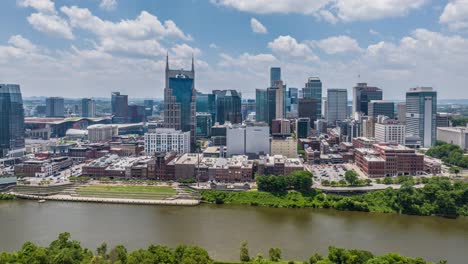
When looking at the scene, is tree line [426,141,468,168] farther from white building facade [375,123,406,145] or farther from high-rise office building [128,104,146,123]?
high-rise office building [128,104,146,123]

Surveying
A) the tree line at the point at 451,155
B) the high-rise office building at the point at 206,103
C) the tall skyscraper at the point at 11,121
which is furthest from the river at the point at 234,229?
the high-rise office building at the point at 206,103

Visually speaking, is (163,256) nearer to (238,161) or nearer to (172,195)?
(172,195)

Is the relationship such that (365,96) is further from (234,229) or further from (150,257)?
(150,257)

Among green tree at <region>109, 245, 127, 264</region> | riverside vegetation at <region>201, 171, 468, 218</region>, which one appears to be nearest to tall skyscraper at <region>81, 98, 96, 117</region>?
riverside vegetation at <region>201, 171, 468, 218</region>

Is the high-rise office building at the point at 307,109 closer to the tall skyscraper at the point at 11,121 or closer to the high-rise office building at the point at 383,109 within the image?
the high-rise office building at the point at 383,109

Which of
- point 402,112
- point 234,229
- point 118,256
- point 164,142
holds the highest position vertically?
point 402,112

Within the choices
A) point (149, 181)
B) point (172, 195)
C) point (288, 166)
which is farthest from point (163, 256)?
point (288, 166)

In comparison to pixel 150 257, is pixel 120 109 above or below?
above

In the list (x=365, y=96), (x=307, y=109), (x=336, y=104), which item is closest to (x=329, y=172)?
(x=307, y=109)
